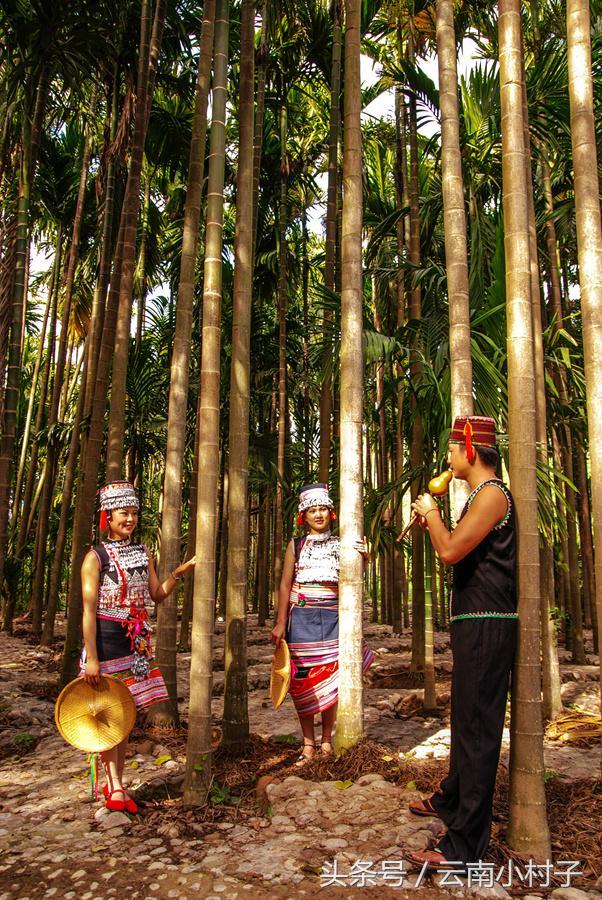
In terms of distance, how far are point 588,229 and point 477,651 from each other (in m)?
2.07

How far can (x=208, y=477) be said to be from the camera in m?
3.87

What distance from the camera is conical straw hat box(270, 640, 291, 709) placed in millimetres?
4492

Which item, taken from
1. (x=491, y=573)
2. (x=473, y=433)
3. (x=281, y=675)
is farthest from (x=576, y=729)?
(x=473, y=433)

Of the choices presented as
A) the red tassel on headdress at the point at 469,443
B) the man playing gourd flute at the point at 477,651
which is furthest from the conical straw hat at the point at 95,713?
the red tassel on headdress at the point at 469,443

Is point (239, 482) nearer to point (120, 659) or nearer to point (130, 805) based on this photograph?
point (120, 659)

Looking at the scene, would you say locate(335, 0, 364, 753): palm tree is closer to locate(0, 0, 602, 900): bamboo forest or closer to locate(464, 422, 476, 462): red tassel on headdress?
locate(0, 0, 602, 900): bamboo forest

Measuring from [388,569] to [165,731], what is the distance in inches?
400

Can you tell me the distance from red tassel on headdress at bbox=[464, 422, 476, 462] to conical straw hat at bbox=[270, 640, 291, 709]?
2146 mm

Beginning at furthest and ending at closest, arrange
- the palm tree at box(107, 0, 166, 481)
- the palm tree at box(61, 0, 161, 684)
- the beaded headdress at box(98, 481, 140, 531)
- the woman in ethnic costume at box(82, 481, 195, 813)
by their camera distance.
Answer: the palm tree at box(61, 0, 161, 684) < the palm tree at box(107, 0, 166, 481) < the beaded headdress at box(98, 481, 140, 531) < the woman in ethnic costume at box(82, 481, 195, 813)

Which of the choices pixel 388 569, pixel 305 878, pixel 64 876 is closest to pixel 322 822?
pixel 305 878

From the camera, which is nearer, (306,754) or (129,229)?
(306,754)

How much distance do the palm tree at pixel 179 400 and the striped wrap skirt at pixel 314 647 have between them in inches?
38.7

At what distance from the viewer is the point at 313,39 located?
317 inches

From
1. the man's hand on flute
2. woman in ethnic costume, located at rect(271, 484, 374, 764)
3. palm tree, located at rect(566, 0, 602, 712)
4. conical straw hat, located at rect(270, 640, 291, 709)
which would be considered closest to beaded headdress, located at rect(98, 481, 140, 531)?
woman in ethnic costume, located at rect(271, 484, 374, 764)
